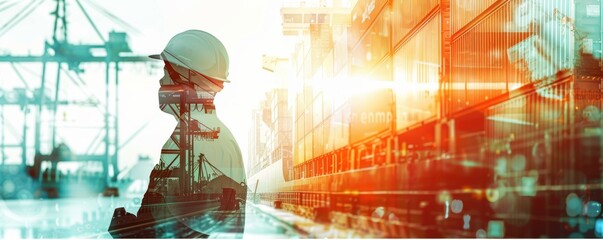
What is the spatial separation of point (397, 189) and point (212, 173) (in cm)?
366

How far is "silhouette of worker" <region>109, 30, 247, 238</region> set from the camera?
445 inches

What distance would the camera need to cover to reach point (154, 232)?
16188 millimetres

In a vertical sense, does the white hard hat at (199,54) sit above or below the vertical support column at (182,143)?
above

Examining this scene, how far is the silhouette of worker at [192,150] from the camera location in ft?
37.1

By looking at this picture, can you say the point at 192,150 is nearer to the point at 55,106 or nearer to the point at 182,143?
the point at 182,143

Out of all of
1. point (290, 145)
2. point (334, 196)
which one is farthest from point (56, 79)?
point (290, 145)

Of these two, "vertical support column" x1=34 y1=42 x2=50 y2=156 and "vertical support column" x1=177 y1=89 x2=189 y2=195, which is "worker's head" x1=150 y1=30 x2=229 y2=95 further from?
"vertical support column" x1=34 y1=42 x2=50 y2=156

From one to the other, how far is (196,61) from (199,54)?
20 cm
